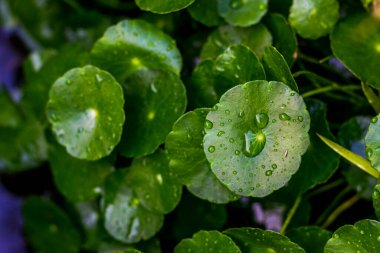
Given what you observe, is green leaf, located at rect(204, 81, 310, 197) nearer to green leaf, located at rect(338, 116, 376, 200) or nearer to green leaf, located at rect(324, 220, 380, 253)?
green leaf, located at rect(324, 220, 380, 253)

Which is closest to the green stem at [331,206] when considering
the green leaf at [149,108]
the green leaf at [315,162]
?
the green leaf at [315,162]

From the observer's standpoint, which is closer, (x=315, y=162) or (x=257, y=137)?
(x=257, y=137)

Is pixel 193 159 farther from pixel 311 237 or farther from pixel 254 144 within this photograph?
pixel 311 237

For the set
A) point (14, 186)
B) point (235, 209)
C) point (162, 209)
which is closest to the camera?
point (162, 209)

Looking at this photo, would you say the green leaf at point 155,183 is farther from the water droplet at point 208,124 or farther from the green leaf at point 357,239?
the green leaf at point 357,239

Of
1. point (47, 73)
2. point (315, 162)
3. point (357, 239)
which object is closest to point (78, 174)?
point (47, 73)

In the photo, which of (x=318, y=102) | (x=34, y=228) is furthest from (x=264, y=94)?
(x=34, y=228)

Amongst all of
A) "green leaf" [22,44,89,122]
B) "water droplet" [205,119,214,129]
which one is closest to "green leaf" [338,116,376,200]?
"water droplet" [205,119,214,129]

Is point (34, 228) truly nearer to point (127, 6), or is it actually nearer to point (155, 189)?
point (155, 189)
